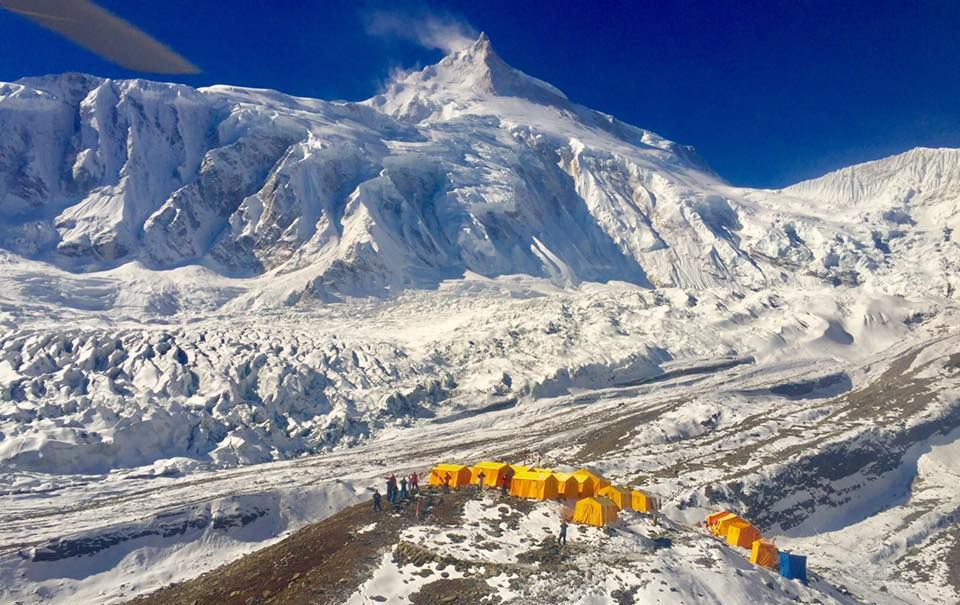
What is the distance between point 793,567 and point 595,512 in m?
8.56

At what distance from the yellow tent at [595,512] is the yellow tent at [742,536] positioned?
25.2ft

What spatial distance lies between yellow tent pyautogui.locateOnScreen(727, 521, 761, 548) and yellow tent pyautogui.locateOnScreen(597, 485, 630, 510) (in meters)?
5.53

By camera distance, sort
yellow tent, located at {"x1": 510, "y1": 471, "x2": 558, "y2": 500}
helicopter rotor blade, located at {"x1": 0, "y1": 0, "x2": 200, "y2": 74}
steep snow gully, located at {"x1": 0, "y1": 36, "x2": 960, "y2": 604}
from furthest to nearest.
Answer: steep snow gully, located at {"x1": 0, "y1": 36, "x2": 960, "y2": 604}
yellow tent, located at {"x1": 510, "y1": 471, "x2": 558, "y2": 500}
helicopter rotor blade, located at {"x1": 0, "y1": 0, "x2": 200, "y2": 74}

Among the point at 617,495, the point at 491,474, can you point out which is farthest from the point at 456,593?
the point at 617,495

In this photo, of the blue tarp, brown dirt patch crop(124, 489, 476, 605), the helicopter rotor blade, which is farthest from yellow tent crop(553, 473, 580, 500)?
the helicopter rotor blade

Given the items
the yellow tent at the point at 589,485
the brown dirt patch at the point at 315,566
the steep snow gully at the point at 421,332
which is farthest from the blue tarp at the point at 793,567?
the brown dirt patch at the point at 315,566

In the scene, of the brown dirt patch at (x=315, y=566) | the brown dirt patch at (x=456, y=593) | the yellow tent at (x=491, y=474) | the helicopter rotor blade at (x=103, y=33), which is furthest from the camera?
the yellow tent at (x=491, y=474)

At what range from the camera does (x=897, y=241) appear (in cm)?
12256

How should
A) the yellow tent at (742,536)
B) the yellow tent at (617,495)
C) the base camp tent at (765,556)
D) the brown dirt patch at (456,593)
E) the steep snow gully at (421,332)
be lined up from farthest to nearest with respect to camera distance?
1. the steep snow gully at (421,332)
2. the yellow tent at (742,536)
3. the yellow tent at (617,495)
4. the base camp tent at (765,556)
5. the brown dirt patch at (456,593)

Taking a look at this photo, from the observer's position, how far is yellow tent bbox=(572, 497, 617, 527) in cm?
2828

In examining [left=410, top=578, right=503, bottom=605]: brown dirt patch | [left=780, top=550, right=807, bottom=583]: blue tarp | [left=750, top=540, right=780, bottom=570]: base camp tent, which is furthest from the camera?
[left=750, top=540, right=780, bottom=570]: base camp tent

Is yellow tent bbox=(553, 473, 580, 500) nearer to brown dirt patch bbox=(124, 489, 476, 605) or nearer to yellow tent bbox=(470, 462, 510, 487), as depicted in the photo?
yellow tent bbox=(470, 462, 510, 487)

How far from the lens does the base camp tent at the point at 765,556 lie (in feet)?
93.9

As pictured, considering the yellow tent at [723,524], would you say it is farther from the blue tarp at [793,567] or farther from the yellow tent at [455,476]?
the yellow tent at [455,476]
